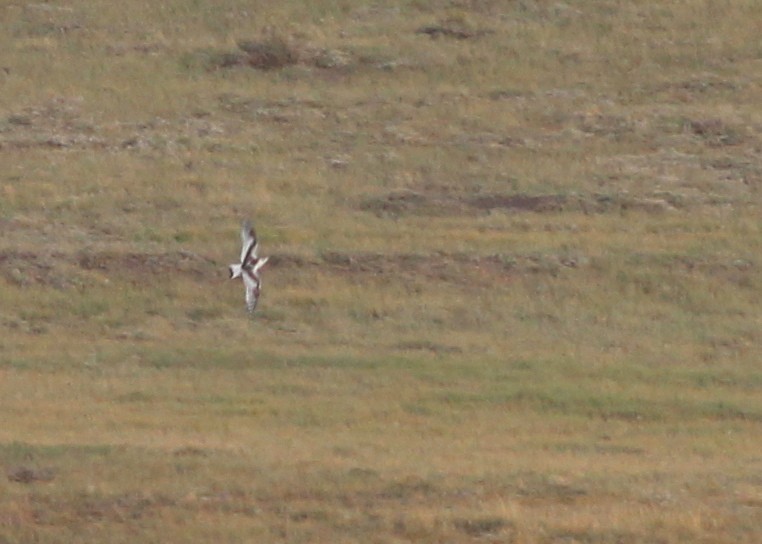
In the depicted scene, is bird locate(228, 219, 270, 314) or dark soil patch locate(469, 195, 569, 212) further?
dark soil patch locate(469, 195, 569, 212)

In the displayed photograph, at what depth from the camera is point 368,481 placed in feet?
51.3

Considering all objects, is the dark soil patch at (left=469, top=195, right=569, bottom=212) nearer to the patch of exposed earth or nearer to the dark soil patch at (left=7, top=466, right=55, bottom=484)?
the patch of exposed earth

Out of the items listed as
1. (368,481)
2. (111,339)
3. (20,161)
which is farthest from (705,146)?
(368,481)

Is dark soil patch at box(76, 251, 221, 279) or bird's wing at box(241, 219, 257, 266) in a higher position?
bird's wing at box(241, 219, 257, 266)

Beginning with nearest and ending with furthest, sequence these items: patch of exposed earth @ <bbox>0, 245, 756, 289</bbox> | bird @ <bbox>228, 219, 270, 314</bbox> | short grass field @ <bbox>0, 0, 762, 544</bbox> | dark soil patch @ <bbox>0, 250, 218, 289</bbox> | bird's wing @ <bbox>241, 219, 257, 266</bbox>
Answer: short grass field @ <bbox>0, 0, 762, 544</bbox>
bird's wing @ <bbox>241, 219, 257, 266</bbox>
bird @ <bbox>228, 219, 270, 314</bbox>
dark soil patch @ <bbox>0, 250, 218, 289</bbox>
patch of exposed earth @ <bbox>0, 245, 756, 289</bbox>

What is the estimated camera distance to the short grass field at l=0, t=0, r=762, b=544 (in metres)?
15.5

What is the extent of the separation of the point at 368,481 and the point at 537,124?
67.3 ft

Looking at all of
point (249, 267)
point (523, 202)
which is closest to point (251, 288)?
point (249, 267)

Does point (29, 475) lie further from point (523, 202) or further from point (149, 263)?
point (523, 202)

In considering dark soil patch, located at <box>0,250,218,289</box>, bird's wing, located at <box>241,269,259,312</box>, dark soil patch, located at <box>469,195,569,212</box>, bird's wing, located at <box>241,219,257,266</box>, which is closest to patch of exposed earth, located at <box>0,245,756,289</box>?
dark soil patch, located at <box>0,250,218,289</box>

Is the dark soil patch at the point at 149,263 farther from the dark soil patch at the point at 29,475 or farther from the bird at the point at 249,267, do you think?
the dark soil patch at the point at 29,475

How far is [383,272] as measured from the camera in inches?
1000

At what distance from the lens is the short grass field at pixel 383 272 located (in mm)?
15516

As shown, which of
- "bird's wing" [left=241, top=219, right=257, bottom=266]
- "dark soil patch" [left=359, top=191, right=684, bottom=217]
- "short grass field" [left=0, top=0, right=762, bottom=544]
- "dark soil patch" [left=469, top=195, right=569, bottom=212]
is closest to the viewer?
"short grass field" [left=0, top=0, right=762, bottom=544]
